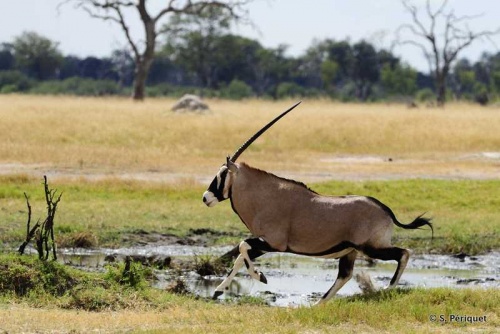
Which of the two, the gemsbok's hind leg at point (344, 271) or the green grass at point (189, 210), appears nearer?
the gemsbok's hind leg at point (344, 271)

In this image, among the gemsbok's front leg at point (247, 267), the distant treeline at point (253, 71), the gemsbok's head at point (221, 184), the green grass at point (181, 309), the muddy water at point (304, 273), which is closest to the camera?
the green grass at point (181, 309)

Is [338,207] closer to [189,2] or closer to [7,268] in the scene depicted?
[7,268]

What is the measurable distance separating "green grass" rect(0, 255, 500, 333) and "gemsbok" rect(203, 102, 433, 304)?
0.43 metres

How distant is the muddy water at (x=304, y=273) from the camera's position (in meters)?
12.0

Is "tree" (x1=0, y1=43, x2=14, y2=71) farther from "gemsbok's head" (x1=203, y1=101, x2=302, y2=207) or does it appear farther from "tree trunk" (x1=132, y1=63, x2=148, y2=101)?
"gemsbok's head" (x1=203, y1=101, x2=302, y2=207)

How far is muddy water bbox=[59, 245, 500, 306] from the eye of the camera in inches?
474

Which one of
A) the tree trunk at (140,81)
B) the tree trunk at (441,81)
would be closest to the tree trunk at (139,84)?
the tree trunk at (140,81)

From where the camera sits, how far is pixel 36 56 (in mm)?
88375

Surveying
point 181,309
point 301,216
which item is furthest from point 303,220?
point 181,309

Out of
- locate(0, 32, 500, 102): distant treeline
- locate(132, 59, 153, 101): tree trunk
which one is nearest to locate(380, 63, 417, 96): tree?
locate(0, 32, 500, 102): distant treeline

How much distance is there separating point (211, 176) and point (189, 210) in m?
5.46

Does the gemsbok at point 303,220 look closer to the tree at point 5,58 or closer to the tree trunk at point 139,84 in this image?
the tree trunk at point 139,84

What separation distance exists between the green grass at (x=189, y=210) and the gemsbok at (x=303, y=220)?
17.3 ft

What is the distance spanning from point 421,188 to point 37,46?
69.4m
